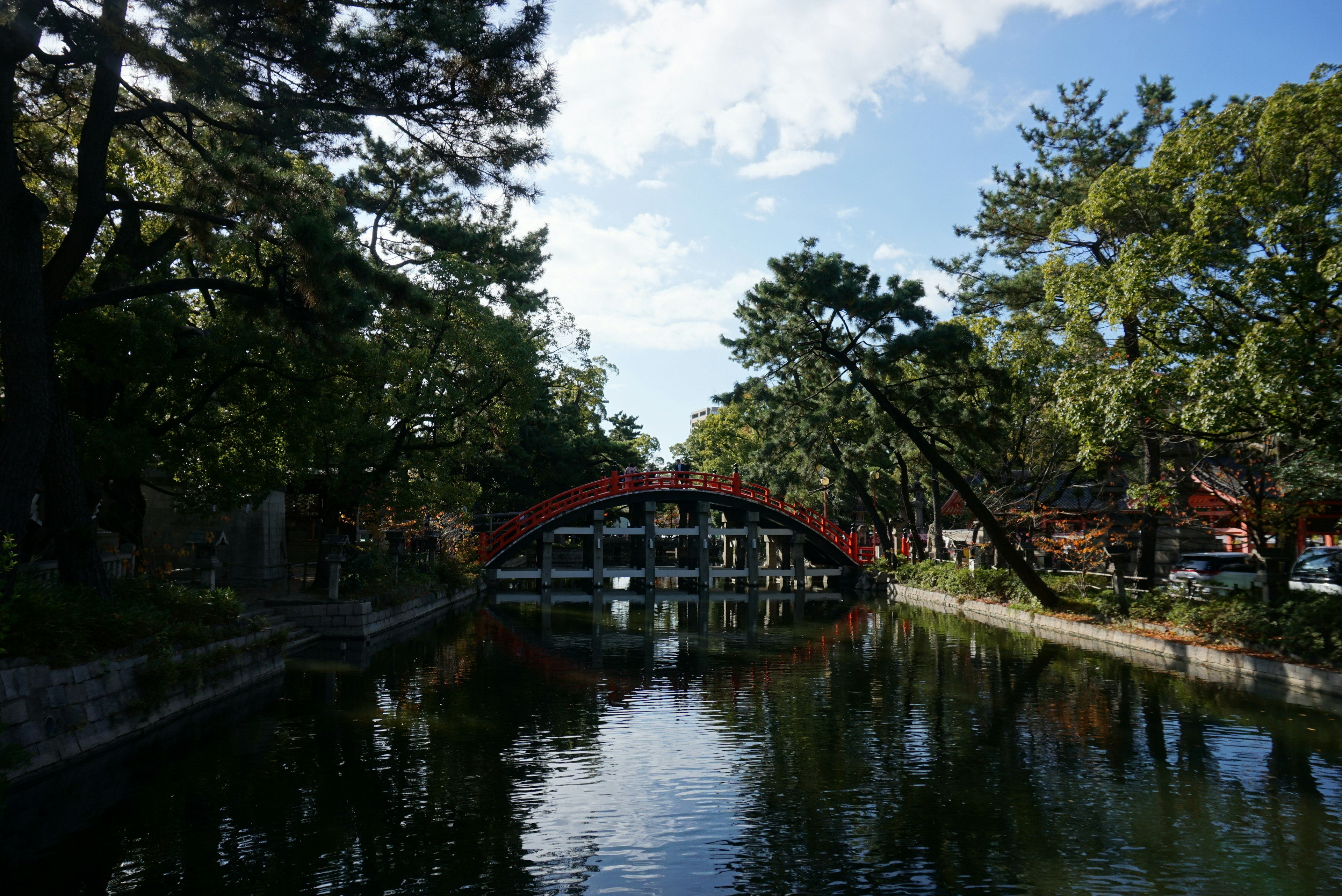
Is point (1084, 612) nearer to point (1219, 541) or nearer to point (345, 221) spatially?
point (1219, 541)

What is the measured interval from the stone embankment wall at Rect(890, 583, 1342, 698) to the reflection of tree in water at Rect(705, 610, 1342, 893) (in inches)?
34.3

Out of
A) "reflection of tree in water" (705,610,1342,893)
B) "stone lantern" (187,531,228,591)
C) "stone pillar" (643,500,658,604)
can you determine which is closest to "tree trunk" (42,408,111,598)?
"stone lantern" (187,531,228,591)

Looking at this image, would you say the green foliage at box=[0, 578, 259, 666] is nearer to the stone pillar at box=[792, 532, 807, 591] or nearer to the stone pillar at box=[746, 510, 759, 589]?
the stone pillar at box=[746, 510, 759, 589]

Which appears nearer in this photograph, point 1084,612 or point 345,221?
point 345,221

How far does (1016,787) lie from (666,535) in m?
27.7

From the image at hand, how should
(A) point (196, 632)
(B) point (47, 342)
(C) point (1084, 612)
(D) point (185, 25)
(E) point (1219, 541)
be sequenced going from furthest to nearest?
(E) point (1219, 541) < (C) point (1084, 612) < (A) point (196, 632) < (B) point (47, 342) < (D) point (185, 25)

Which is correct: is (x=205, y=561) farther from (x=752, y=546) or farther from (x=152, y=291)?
(x=752, y=546)

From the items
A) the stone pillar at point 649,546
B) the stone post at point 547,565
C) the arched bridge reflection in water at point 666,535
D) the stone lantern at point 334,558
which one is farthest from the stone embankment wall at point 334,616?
the stone pillar at point 649,546

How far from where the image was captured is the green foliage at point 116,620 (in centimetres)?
959

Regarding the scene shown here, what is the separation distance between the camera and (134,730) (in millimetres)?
10891

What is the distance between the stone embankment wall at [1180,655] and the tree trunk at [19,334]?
1837 cm

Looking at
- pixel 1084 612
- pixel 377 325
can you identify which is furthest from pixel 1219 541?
pixel 377 325

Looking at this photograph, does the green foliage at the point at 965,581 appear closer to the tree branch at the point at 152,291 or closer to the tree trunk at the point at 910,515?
the tree trunk at the point at 910,515

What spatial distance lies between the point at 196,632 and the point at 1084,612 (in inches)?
747
